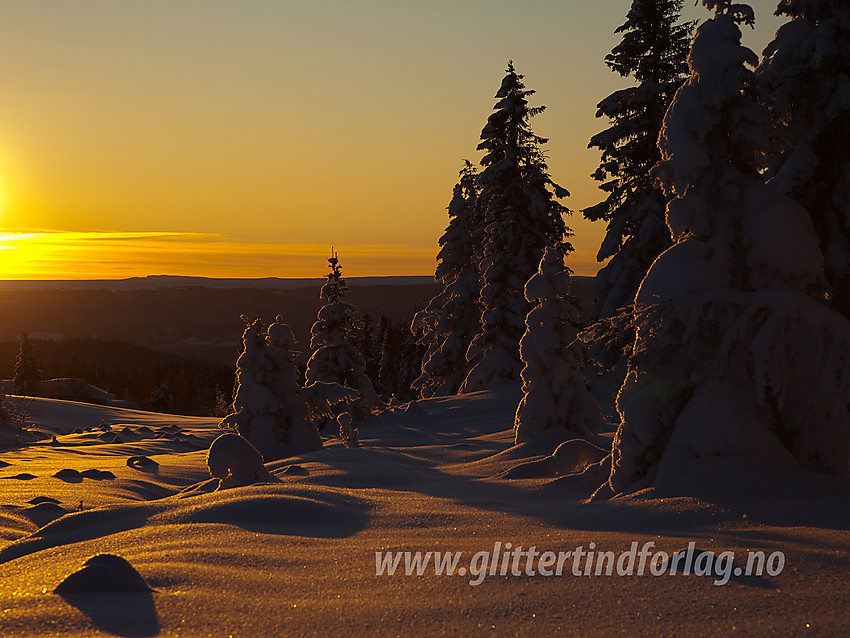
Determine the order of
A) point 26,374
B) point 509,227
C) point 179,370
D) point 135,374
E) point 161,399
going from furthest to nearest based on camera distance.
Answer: point 179,370 < point 135,374 < point 161,399 < point 26,374 < point 509,227

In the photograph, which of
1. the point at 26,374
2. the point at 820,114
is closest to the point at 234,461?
the point at 820,114

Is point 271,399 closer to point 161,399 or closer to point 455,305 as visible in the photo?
point 455,305

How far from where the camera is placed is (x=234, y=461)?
8.74m

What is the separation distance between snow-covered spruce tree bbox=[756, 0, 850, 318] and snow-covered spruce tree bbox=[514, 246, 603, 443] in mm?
4653

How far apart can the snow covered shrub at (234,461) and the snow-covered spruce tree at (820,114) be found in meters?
10.0

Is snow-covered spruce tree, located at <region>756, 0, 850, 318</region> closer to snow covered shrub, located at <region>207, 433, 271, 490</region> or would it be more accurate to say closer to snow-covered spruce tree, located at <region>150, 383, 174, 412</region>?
snow covered shrub, located at <region>207, 433, 271, 490</region>

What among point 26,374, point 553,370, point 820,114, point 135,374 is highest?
point 820,114

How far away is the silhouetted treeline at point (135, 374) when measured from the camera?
324ft

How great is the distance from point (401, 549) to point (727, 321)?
14.2 feet

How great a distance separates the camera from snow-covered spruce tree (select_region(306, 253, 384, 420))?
31.3 metres

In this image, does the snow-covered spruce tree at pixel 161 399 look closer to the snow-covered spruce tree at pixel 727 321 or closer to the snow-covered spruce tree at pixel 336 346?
Answer: the snow-covered spruce tree at pixel 336 346

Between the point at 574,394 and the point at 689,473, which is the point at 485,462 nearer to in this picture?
the point at 574,394

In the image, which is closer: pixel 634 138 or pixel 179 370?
pixel 634 138

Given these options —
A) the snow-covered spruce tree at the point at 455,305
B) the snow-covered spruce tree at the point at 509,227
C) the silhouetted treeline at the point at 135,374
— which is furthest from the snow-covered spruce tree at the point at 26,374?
the snow-covered spruce tree at the point at 509,227
